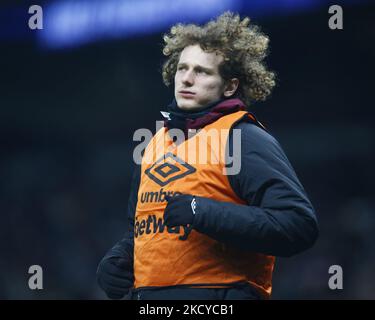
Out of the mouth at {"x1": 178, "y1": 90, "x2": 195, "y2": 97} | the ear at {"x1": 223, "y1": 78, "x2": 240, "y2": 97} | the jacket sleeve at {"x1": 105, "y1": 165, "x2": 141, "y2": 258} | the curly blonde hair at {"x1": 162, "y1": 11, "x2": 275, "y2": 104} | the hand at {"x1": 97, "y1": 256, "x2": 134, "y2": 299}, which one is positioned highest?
the curly blonde hair at {"x1": 162, "y1": 11, "x2": 275, "y2": 104}

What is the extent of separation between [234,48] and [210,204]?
95cm

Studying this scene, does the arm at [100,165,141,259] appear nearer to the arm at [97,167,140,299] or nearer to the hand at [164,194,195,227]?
the arm at [97,167,140,299]

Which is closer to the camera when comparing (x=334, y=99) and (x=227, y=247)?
(x=227, y=247)

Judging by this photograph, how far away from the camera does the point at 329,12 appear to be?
8.80 meters

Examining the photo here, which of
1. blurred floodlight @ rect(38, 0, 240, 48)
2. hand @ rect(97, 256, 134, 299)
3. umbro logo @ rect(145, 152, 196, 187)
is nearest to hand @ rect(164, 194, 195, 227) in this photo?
umbro logo @ rect(145, 152, 196, 187)

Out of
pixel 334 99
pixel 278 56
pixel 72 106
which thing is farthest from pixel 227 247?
pixel 72 106

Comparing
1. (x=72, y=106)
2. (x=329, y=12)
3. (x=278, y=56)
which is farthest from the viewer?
(x=72, y=106)

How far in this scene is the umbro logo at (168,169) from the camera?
3.32m

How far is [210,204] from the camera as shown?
3088 millimetres

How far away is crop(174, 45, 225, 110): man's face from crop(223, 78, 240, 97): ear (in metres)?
0.04

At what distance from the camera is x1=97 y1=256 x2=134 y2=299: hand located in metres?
3.48
